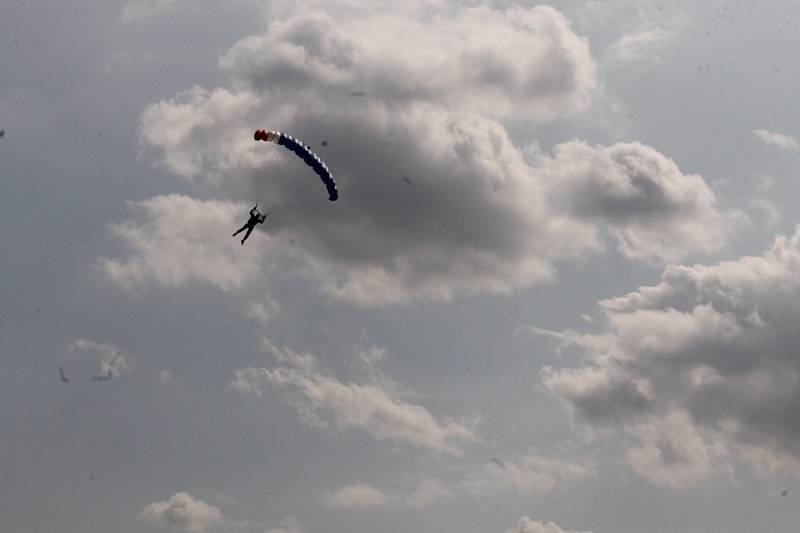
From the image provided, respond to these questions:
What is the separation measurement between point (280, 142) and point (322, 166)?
19.3 feet

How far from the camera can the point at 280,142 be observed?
74.6m

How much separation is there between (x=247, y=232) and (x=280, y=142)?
11914mm

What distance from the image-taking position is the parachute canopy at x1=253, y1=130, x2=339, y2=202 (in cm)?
7412

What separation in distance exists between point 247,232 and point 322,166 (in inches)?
473

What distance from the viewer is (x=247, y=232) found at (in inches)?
2822

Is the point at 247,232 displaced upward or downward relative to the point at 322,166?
downward

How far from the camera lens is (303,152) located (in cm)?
7431

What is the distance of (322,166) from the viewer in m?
74.5

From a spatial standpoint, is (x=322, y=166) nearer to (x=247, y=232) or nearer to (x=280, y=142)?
(x=280, y=142)

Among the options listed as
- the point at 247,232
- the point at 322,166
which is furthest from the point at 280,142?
the point at 247,232

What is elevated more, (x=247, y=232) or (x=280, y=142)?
(x=280, y=142)

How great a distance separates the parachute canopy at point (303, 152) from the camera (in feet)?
243
